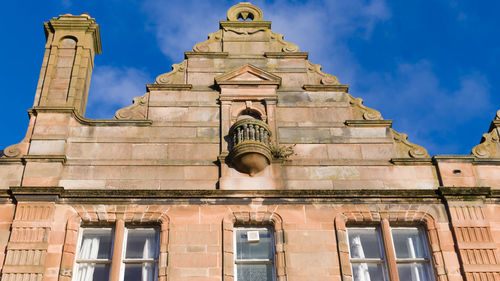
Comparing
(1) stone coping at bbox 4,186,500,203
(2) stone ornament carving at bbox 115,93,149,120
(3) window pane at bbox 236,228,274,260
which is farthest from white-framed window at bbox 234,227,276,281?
(2) stone ornament carving at bbox 115,93,149,120

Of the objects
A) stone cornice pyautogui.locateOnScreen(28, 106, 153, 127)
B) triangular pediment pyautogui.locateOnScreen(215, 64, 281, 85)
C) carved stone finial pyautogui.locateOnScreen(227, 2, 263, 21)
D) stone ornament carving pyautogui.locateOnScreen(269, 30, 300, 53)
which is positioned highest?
carved stone finial pyautogui.locateOnScreen(227, 2, 263, 21)

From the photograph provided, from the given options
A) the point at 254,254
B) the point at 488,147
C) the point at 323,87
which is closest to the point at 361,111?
the point at 323,87

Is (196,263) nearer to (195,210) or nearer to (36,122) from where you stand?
(195,210)

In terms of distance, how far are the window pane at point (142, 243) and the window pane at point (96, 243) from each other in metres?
0.40

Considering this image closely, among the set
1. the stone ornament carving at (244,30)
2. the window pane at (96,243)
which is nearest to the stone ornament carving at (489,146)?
the stone ornament carving at (244,30)

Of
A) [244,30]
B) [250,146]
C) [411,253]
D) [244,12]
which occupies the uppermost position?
[244,12]

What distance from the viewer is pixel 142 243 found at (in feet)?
48.1

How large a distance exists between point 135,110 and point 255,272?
5.26 meters

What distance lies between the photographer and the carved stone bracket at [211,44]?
61.5 feet

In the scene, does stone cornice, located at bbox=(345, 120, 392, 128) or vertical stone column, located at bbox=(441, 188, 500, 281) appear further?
stone cornice, located at bbox=(345, 120, 392, 128)

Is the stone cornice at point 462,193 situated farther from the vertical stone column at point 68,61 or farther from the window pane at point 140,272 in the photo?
the vertical stone column at point 68,61

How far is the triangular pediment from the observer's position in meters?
17.5

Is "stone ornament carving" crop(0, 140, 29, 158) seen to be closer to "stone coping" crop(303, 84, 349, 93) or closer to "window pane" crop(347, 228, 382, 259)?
"stone coping" crop(303, 84, 349, 93)

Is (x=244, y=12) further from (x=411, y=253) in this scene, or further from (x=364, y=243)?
(x=411, y=253)
